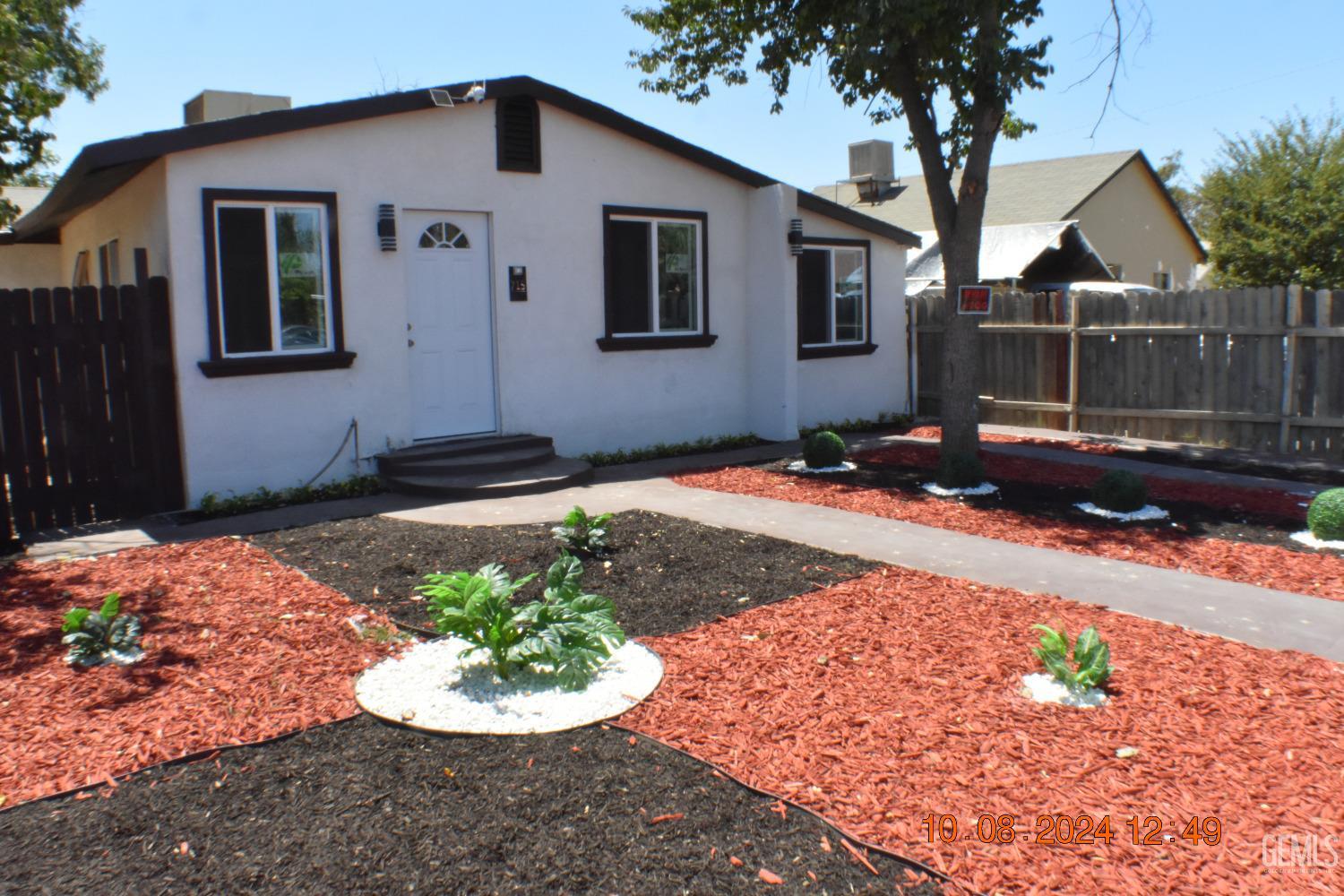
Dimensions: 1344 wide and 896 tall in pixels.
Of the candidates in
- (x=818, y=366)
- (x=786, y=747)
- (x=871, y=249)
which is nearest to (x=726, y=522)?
(x=786, y=747)

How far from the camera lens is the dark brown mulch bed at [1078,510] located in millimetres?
8125

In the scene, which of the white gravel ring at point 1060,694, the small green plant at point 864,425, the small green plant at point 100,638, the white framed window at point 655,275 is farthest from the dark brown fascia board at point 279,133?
the white gravel ring at point 1060,694

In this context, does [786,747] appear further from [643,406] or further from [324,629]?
[643,406]

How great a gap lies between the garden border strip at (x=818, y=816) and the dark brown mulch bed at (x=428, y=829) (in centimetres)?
3

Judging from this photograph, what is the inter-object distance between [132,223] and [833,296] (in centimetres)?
856

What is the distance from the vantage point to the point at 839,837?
3580 mm

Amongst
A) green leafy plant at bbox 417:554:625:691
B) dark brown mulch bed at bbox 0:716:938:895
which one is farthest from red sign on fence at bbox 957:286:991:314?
dark brown mulch bed at bbox 0:716:938:895

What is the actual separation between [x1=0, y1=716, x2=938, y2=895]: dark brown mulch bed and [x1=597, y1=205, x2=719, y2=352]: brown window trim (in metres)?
8.04

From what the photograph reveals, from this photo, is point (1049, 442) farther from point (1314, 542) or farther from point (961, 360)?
point (1314, 542)

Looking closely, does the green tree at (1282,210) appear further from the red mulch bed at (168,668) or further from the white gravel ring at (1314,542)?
the red mulch bed at (168,668)

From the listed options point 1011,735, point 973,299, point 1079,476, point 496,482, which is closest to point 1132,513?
point 1079,476

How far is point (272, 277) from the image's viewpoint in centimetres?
954

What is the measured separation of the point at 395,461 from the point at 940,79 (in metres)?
6.55

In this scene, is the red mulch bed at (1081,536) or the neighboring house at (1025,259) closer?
the red mulch bed at (1081,536)
